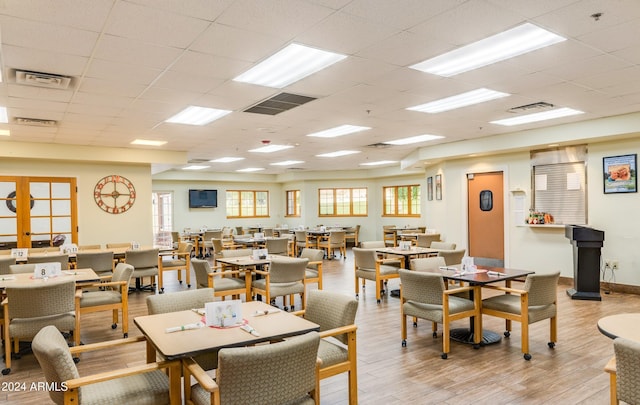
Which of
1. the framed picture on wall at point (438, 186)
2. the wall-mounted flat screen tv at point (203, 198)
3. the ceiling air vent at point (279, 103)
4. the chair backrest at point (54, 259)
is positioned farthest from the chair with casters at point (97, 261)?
the wall-mounted flat screen tv at point (203, 198)

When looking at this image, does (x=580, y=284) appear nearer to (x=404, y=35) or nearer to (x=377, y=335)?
(x=377, y=335)

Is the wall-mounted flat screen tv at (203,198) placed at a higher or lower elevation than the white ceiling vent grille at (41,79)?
lower

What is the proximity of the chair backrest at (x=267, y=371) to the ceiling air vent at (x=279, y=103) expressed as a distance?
143 inches

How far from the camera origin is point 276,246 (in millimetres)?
9406

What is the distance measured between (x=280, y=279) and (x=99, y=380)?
3490mm

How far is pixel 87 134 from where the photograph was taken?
24.4 ft

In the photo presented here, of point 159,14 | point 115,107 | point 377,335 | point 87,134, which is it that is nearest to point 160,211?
point 87,134

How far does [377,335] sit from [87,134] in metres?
5.96

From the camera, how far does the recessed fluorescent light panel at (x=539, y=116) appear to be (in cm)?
638

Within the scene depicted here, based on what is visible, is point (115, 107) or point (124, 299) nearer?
point (124, 299)

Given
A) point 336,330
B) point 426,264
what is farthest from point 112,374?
point 426,264

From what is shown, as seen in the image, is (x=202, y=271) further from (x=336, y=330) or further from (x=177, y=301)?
(x=336, y=330)

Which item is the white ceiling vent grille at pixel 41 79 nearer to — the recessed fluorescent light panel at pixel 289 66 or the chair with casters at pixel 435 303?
the recessed fluorescent light panel at pixel 289 66

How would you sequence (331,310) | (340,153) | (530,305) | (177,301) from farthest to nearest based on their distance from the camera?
(340,153)
(530,305)
(177,301)
(331,310)
